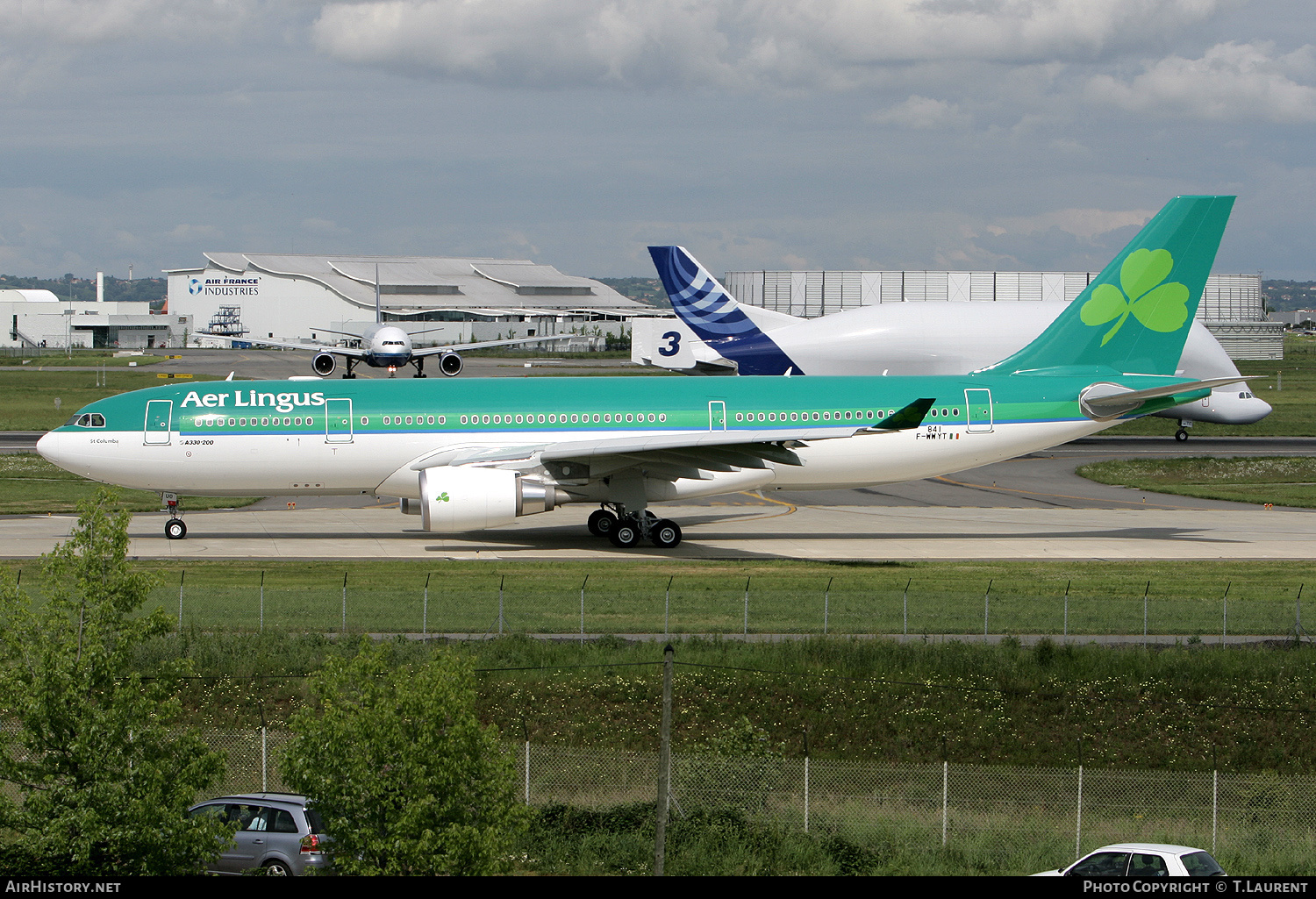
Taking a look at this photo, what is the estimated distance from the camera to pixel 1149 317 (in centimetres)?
4138

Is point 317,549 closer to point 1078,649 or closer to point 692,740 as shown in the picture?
point 692,740

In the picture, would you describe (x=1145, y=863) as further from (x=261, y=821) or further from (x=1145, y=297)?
(x=1145, y=297)

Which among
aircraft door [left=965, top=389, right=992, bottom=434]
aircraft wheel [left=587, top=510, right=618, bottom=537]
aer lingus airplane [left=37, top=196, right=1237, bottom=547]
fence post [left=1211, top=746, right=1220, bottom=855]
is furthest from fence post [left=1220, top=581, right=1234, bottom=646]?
aircraft wheel [left=587, top=510, right=618, bottom=537]

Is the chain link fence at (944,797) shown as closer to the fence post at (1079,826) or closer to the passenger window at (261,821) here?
the fence post at (1079,826)

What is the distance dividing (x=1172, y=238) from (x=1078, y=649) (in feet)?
63.9

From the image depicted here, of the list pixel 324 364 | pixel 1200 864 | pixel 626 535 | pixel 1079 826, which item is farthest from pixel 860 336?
pixel 1200 864

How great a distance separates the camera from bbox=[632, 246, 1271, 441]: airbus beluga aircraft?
64.8 meters

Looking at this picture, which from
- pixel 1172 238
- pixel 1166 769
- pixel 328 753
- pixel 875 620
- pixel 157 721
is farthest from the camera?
pixel 1172 238

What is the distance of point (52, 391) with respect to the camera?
105938 millimetres

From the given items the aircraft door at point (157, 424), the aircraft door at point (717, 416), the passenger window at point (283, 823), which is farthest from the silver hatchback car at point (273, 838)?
the aircraft door at point (717, 416)

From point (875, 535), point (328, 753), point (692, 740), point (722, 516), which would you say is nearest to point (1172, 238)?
point (875, 535)

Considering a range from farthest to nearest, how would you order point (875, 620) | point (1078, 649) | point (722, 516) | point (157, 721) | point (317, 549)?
point (722, 516) → point (317, 549) → point (875, 620) → point (1078, 649) → point (157, 721)

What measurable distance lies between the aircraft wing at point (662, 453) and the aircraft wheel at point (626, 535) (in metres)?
1.93

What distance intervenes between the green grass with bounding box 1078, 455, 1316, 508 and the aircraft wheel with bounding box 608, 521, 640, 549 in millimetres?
26742
